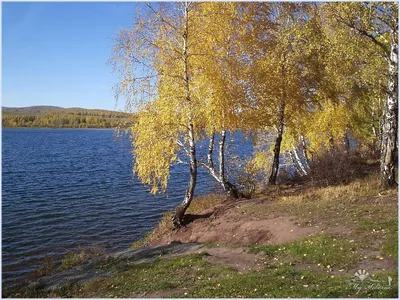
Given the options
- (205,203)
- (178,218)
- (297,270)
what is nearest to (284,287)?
(297,270)

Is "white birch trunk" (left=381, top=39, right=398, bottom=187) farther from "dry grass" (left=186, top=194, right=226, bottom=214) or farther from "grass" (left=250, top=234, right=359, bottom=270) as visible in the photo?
"dry grass" (left=186, top=194, right=226, bottom=214)

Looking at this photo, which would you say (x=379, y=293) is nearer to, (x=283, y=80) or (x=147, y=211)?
(x=283, y=80)

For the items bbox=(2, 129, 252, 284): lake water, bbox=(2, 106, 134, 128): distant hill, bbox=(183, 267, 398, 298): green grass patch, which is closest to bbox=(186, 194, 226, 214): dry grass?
bbox=(2, 129, 252, 284): lake water

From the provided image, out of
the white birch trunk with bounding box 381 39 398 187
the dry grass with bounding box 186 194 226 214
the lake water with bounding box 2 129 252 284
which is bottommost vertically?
the lake water with bounding box 2 129 252 284

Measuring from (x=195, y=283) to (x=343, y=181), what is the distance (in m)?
13.1

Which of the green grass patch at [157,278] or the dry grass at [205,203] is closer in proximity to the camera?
the green grass patch at [157,278]

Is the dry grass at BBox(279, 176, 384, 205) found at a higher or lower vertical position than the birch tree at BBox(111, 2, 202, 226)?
lower

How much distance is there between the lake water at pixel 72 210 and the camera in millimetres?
17828

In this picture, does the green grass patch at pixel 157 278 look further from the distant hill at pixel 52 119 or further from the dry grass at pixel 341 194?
the distant hill at pixel 52 119

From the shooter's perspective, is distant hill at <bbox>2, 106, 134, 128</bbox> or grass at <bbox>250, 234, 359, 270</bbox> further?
distant hill at <bbox>2, 106, 134, 128</bbox>

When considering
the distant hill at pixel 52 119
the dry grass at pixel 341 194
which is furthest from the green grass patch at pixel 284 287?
the distant hill at pixel 52 119

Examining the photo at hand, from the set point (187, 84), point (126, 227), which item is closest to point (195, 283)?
A: point (187, 84)

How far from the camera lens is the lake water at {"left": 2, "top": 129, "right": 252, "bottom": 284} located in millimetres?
17828

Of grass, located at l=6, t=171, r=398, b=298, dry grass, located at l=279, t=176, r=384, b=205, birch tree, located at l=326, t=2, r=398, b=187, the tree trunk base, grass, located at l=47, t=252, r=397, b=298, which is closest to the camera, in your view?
grass, located at l=47, t=252, r=397, b=298
